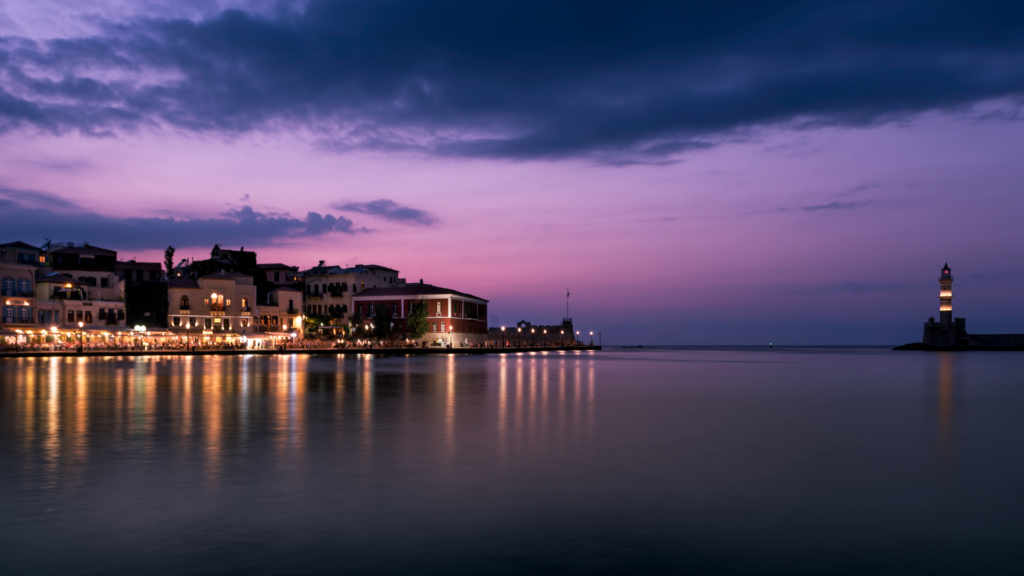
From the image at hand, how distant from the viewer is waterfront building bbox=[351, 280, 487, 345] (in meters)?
127

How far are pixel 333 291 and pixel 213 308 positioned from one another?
90.8 ft

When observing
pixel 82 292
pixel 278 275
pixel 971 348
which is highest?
pixel 278 275

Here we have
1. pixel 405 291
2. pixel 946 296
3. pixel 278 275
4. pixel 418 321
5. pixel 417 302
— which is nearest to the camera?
pixel 418 321

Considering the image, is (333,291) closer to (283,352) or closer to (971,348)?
(283,352)

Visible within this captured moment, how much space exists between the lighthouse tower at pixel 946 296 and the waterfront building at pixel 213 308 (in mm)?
144665

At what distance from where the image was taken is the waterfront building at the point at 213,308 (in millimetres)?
105831

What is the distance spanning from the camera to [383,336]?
4953 inches

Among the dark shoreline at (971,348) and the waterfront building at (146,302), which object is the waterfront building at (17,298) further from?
the dark shoreline at (971,348)

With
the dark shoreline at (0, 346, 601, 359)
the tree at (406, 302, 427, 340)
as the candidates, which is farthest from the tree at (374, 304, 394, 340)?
the dark shoreline at (0, 346, 601, 359)

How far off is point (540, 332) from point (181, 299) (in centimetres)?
9449

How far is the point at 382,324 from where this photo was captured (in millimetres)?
125062

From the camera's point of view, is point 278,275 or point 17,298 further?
point 278,275

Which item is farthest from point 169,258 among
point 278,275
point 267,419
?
point 267,419

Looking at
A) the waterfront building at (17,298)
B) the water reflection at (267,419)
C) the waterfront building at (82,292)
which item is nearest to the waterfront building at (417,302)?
the waterfront building at (82,292)
